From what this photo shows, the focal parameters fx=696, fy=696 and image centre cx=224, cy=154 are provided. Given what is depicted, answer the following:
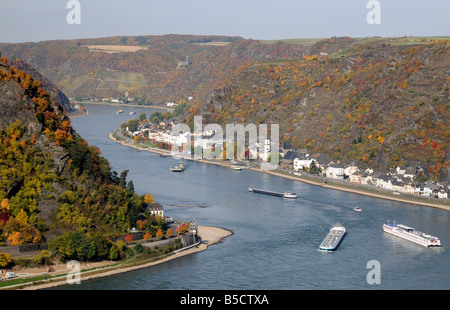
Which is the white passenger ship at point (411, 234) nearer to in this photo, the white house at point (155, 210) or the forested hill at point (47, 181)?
the white house at point (155, 210)

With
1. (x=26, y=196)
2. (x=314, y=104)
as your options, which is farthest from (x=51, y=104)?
(x=314, y=104)

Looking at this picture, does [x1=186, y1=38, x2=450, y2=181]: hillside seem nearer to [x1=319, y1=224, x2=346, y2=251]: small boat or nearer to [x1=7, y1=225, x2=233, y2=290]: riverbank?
[x1=319, y1=224, x2=346, y2=251]: small boat

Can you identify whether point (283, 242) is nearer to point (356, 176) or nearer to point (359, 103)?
point (356, 176)

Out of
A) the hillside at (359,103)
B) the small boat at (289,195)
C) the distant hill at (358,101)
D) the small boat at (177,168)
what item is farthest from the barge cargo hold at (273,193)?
the distant hill at (358,101)

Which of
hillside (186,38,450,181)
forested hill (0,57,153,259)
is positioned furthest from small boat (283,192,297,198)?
forested hill (0,57,153,259)

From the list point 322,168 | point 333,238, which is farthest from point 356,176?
point 333,238

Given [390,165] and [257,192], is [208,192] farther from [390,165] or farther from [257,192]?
[390,165]
